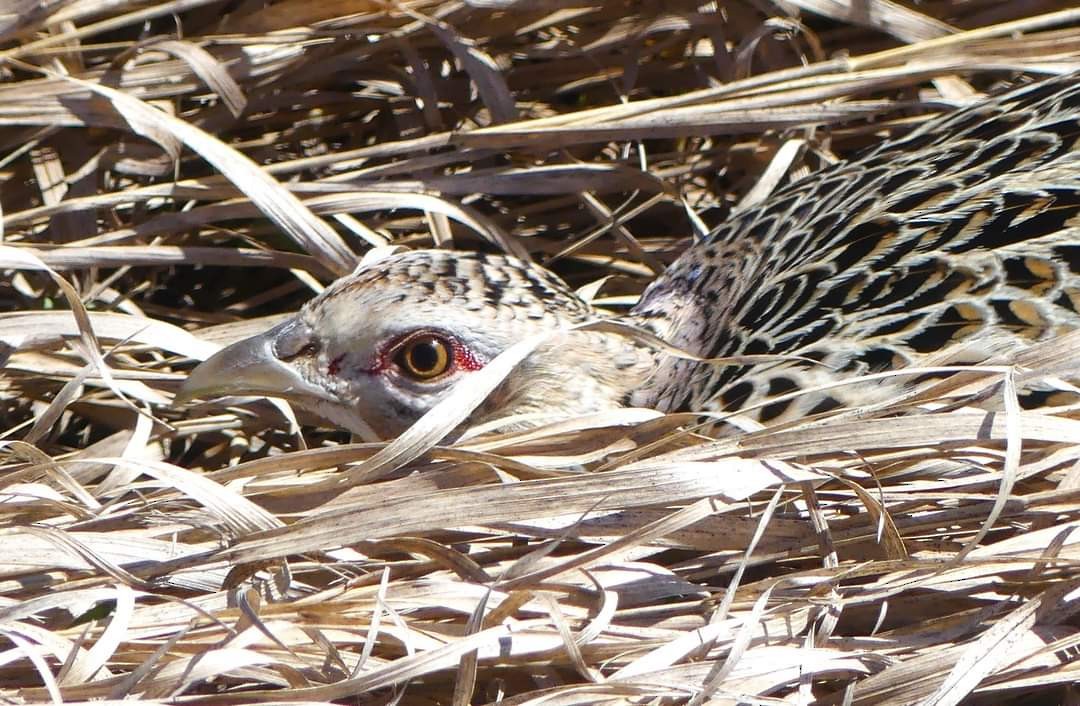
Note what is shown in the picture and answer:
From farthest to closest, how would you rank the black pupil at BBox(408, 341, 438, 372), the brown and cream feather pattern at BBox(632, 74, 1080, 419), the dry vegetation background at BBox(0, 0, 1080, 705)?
the black pupil at BBox(408, 341, 438, 372) → the brown and cream feather pattern at BBox(632, 74, 1080, 419) → the dry vegetation background at BBox(0, 0, 1080, 705)

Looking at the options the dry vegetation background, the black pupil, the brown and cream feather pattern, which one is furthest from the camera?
the black pupil

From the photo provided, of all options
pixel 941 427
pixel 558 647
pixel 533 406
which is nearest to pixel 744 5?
pixel 533 406

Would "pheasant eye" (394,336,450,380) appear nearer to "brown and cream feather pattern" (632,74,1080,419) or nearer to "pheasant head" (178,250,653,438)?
"pheasant head" (178,250,653,438)

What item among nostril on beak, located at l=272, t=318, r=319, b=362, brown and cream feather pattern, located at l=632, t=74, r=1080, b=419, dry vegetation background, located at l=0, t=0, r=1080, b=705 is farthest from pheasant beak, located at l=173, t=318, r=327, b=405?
brown and cream feather pattern, located at l=632, t=74, r=1080, b=419

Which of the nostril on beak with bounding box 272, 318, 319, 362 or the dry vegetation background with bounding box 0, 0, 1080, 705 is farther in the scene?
the nostril on beak with bounding box 272, 318, 319, 362

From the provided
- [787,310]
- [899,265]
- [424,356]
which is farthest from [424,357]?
[899,265]

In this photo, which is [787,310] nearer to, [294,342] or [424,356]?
[424,356]

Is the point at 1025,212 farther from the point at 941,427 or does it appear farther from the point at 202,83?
the point at 202,83
